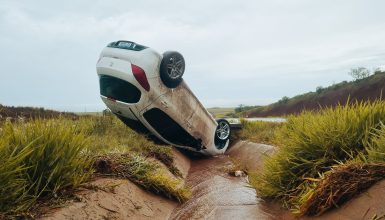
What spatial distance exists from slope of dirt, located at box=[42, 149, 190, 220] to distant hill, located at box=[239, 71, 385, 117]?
107 ft

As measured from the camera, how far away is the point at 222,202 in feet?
20.7

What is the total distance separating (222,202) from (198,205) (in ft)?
1.34

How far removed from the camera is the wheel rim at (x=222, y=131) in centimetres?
1298

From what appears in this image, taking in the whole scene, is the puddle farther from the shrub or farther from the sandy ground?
the shrub

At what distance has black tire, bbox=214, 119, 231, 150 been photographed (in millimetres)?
12875

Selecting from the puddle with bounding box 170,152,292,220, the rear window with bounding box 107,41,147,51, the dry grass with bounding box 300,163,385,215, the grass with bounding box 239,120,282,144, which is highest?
the rear window with bounding box 107,41,147,51

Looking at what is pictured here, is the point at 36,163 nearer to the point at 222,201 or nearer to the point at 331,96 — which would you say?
the point at 222,201

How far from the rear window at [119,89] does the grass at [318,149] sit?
482cm

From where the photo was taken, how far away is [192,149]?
470 inches

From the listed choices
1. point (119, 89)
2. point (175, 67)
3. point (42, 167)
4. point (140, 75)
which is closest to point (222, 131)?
point (175, 67)

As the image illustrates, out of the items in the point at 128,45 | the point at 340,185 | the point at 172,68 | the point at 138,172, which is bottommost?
the point at 138,172

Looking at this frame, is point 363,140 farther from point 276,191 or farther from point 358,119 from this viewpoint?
point 276,191

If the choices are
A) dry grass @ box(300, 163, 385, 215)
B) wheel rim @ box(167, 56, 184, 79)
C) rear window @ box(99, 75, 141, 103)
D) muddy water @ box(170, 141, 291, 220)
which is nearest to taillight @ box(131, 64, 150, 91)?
rear window @ box(99, 75, 141, 103)

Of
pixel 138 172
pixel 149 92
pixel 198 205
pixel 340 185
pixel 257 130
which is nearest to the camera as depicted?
pixel 340 185
